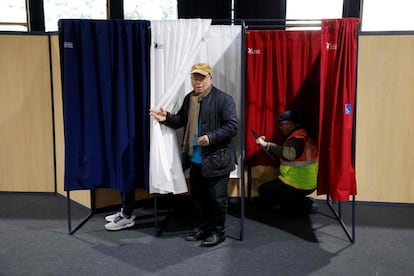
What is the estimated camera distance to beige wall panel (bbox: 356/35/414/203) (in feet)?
12.5

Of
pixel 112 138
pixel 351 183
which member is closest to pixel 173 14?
pixel 112 138

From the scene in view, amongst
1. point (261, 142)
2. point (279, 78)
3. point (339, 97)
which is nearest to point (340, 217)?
point (261, 142)

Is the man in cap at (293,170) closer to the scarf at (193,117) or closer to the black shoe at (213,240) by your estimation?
the scarf at (193,117)

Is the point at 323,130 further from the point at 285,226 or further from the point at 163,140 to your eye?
the point at 163,140

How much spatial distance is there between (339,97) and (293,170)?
2.95 feet

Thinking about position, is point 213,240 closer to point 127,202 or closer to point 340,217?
point 127,202

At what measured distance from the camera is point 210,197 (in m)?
3.07

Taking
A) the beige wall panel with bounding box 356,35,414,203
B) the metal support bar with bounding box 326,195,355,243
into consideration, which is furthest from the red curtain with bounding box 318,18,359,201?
the beige wall panel with bounding box 356,35,414,203

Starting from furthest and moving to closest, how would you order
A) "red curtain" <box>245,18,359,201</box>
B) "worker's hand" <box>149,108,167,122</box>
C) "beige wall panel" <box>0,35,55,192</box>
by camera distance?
"beige wall panel" <box>0,35,55,192</box> → "red curtain" <box>245,18,359,201</box> → "worker's hand" <box>149,108,167,122</box>

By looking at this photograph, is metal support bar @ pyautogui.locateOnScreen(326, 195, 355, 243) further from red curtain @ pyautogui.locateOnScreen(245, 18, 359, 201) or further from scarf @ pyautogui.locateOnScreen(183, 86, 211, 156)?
scarf @ pyautogui.locateOnScreen(183, 86, 211, 156)

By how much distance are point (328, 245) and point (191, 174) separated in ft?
3.79

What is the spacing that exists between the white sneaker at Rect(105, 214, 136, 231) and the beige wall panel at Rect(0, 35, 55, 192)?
4.24 ft

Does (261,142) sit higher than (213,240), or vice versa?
(261,142)

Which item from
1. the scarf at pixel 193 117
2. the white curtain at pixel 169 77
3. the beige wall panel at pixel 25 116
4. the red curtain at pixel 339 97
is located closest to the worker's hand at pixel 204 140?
the scarf at pixel 193 117
